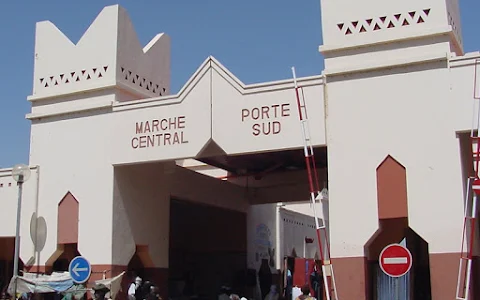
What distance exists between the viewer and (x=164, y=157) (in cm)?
1641

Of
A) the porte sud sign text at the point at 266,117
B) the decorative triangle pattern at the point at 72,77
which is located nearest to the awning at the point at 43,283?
the decorative triangle pattern at the point at 72,77

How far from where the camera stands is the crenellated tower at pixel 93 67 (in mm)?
17688

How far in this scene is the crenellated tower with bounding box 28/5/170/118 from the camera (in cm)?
1769

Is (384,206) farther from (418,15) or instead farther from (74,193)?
(74,193)

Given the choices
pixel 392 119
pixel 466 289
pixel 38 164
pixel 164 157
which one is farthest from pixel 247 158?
pixel 466 289

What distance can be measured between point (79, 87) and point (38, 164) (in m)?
2.49

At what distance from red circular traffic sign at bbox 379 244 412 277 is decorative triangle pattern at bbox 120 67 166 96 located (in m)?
9.48

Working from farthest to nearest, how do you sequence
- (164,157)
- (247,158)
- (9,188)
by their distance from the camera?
1. (247,158)
2. (9,188)
3. (164,157)

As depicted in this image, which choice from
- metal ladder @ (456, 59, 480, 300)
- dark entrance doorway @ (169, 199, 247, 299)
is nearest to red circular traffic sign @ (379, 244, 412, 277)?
metal ladder @ (456, 59, 480, 300)

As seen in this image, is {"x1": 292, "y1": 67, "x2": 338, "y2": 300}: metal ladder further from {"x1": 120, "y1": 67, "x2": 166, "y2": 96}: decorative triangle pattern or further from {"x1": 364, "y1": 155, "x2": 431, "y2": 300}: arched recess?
{"x1": 120, "y1": 67, "x2": 166, "y2": 96}: decorative triangle pattern

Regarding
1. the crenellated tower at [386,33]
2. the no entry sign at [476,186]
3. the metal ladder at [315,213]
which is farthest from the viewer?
the crenellated tower at [386,33]

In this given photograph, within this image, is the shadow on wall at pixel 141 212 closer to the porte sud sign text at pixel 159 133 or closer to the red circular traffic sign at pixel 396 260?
the porte sud sign text at pixel 159 133

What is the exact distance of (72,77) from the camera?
18.3 meters

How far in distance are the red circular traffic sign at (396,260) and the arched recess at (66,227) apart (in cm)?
911
